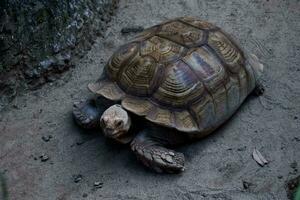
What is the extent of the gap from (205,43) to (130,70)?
0.57 m

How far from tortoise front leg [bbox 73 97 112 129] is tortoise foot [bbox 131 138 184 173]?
42 cm

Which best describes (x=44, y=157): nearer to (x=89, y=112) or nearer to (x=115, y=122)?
(x=89, y=112)

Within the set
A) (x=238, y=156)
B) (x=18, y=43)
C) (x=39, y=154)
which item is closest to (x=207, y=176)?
(x=238, y=156)

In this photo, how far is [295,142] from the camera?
353 cm

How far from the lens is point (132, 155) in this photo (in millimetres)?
3555

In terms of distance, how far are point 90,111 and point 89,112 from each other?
0.4 inches

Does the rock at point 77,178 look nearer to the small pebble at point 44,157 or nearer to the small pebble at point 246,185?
the small pebble at point 44,157

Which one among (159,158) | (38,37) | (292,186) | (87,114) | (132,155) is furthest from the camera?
(38,37)

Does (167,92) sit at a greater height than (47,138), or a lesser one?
greater

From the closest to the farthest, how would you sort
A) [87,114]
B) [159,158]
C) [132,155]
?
[159,158]
[132,155]
[87,114]

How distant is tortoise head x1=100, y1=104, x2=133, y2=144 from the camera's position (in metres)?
3.36

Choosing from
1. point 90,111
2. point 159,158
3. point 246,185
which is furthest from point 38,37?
point 246,185

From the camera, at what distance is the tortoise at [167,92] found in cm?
339

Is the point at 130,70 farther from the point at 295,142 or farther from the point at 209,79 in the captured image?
the point at 295,142
